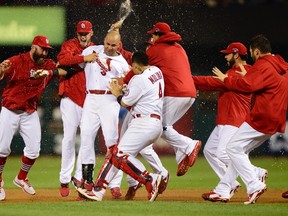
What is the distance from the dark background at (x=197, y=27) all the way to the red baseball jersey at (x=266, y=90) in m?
8.16

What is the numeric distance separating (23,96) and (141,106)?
186 cm

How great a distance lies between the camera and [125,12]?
739 inches

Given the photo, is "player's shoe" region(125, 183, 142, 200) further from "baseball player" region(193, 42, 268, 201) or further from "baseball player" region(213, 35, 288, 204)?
"baseball player" region(213, 35, 288, 204)

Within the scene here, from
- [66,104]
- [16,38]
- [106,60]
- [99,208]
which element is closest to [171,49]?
[106,60]

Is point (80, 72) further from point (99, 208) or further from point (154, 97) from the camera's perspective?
point (99, 208)

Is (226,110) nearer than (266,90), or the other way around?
(266,90)

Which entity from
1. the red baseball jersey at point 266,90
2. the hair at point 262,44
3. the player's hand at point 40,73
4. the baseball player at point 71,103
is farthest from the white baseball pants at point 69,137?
the hair at point 262,44

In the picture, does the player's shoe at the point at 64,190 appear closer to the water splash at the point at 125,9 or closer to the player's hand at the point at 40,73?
the player's hand at the point at 40,73

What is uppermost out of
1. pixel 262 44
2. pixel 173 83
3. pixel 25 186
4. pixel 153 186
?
pixel 262 44

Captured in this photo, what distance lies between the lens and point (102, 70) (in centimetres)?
1048

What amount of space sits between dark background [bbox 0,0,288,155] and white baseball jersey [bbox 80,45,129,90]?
7.42 meters

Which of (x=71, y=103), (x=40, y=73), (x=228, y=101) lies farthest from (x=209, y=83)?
(x=40, y=73)

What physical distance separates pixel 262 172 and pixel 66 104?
2.69 metres

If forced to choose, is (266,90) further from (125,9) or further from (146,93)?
(125,9)
